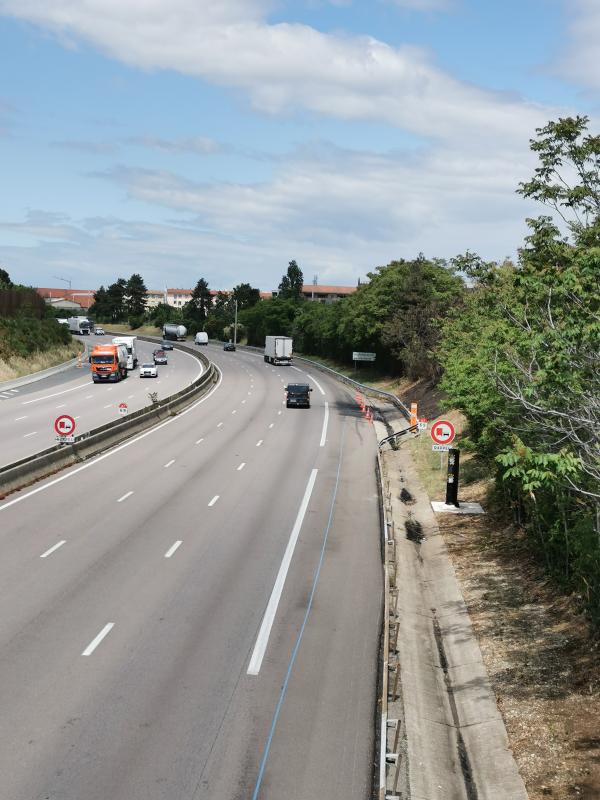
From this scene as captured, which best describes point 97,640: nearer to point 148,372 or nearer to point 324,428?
point 324,428

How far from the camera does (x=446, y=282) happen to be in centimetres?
7606

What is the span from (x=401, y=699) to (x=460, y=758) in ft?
5.87

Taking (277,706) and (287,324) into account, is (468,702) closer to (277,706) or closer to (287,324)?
(277,706)

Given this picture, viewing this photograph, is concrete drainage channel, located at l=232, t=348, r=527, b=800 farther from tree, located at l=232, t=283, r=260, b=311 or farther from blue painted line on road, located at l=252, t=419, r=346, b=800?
tree, located at l=232, t=283, r=260, b=311

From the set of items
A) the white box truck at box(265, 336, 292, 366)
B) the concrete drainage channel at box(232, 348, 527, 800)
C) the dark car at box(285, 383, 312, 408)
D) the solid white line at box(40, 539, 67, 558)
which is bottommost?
the concrete drainage channel at box(232, 348, 527, 800)

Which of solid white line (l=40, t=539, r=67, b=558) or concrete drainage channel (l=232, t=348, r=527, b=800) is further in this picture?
solid white line (l=40, t=539, r=67, b=558)

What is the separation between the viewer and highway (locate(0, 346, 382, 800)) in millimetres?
11953

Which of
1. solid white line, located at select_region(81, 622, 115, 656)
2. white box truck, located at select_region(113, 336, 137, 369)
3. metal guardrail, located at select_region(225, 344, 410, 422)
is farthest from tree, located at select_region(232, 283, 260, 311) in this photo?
solid white line, located at select_region(81, 622, 115, 656)

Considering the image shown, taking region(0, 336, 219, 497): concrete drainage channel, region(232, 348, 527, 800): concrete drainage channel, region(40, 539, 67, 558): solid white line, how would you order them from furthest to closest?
1. region(0, 336, 219, 497): concrete drainage channel
2. region(40, 539, 67, 558): solid white line
3. region(232, 348, 527, 800): concrete drainage channel

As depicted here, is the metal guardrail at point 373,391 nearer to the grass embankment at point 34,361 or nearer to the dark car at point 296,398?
the dark car at point 296,398

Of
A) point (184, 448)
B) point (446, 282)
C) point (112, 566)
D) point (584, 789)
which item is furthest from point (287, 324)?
point (584, 789)

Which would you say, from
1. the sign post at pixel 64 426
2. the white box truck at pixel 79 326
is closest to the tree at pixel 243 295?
the white box truck at pixel 79 326

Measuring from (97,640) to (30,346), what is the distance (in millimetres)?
70402

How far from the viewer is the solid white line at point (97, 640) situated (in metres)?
15.7
